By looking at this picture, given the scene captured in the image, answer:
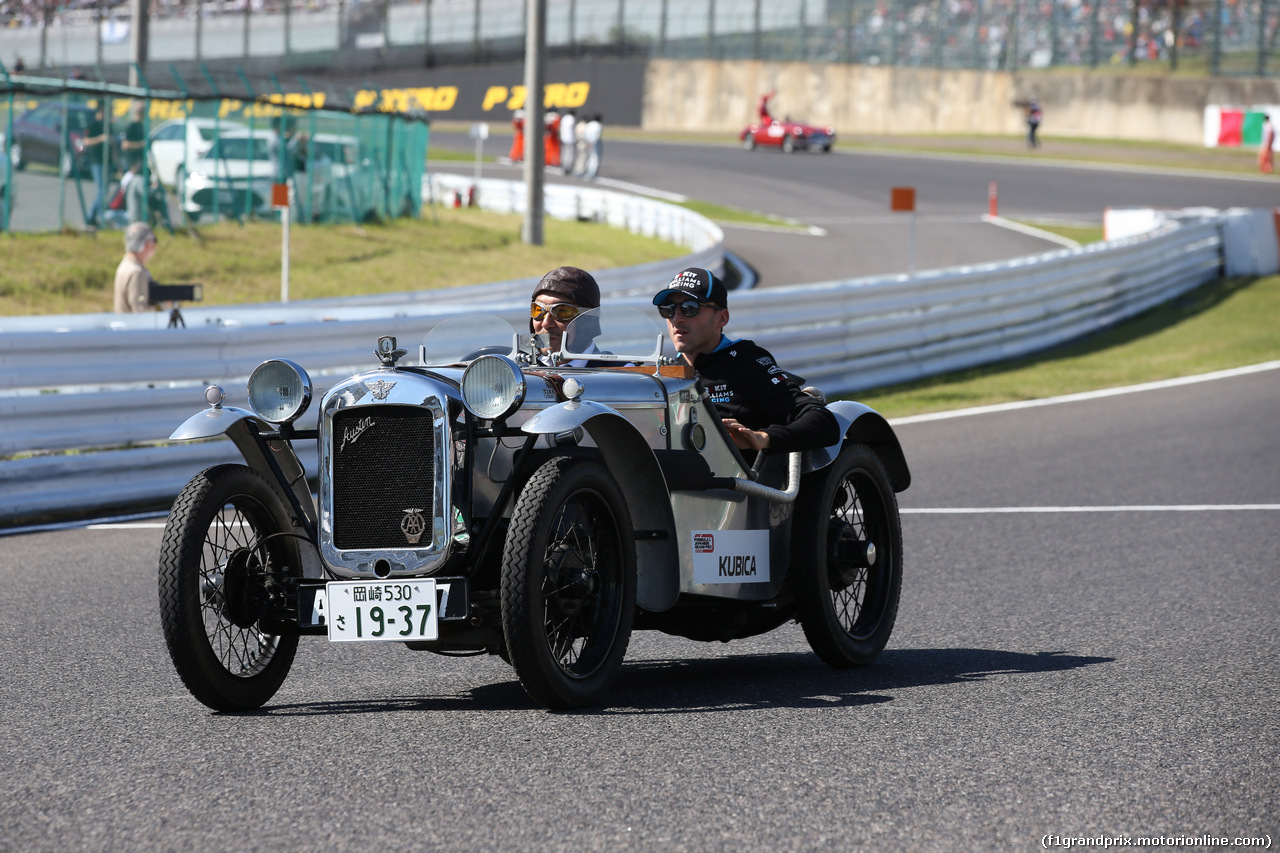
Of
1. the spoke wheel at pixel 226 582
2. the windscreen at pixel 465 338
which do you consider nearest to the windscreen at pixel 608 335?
the windscreen at pixel 465 338

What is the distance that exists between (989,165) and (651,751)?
44.9 meters

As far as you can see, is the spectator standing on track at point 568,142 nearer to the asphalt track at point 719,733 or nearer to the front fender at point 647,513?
the asphalt track at point 719,733

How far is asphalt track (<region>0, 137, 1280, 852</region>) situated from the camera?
4.07 m

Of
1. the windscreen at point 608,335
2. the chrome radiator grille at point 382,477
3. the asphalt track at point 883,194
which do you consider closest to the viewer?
the chrome radiator grille at point 382,477

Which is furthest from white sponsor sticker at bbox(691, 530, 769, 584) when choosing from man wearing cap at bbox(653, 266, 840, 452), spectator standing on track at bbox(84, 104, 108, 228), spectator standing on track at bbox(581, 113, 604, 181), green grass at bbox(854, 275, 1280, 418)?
spectator standing on track at bbox(581, 113, 604, 181)

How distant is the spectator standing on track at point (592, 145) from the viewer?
43.5 m

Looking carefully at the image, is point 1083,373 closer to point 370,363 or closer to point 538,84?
point 370,363

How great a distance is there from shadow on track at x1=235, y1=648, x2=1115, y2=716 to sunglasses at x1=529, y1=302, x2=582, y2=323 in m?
1.42

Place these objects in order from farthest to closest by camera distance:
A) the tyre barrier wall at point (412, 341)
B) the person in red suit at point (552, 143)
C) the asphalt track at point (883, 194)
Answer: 1. the person in red suit at point (552, 143)
2. the asphalt track at point (883, 194)
3. the tyre barrier wall at point (412, 341)

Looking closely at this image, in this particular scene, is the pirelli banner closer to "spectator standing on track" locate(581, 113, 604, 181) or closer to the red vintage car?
the red vintage car

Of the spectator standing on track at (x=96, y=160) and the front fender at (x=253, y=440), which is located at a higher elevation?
the spectator standing on track at (x=96, y=160)

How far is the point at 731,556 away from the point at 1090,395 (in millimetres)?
10884

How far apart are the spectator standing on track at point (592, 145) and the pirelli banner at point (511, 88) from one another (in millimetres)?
16648

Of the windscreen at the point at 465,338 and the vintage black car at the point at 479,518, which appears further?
the windscreen at the point at 465,338
